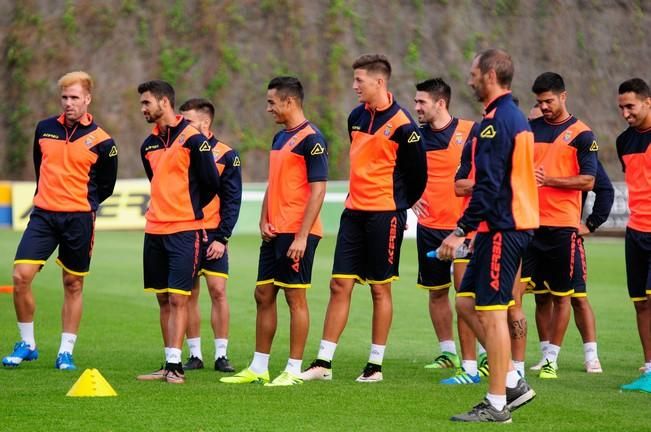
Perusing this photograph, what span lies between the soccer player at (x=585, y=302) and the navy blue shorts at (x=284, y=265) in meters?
2.44

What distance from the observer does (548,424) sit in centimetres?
772

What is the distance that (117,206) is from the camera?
97.6 ft

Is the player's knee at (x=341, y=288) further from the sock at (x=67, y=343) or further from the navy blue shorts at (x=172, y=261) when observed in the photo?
the sock at (x=67, y=343)

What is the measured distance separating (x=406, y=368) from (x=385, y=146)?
218 centimetres

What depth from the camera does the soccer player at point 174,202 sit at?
31.0 feet

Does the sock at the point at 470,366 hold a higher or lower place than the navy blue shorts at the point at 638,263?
lower

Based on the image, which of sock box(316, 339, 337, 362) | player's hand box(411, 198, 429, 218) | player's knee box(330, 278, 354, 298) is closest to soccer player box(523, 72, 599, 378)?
player's hand box(411, 198, 429, 218)

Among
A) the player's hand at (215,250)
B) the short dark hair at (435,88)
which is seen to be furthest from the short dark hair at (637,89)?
the player's hand at (215,250)

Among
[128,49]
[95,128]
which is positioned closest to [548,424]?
[95,128]

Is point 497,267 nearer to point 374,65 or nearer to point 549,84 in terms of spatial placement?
point 374,65

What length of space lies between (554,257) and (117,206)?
813 inches

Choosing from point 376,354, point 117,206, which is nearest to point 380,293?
point 376,354

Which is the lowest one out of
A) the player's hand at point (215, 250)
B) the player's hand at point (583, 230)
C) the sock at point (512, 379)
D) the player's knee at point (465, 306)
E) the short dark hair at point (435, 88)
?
the sock at point (512, 379)

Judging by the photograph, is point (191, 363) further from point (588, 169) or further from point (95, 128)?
point (588, 169)
